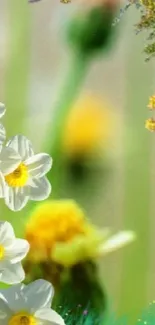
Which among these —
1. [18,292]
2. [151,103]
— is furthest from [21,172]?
[151,103]

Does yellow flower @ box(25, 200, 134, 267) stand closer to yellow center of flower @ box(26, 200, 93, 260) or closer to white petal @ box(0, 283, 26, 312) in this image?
yellow center of flower @ box(26, 200, 93, 260)

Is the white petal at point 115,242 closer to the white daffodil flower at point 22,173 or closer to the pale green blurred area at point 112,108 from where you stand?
the pale green blurred area at point 112,108

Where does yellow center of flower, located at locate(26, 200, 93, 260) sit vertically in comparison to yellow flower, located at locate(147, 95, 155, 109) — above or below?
below

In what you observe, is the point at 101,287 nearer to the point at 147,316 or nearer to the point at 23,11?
the point at 147,316

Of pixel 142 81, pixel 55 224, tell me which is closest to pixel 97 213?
pixel 55 224

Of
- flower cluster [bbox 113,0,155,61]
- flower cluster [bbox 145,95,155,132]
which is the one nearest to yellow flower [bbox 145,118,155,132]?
flower cluster [bbox 145,95,155,132]

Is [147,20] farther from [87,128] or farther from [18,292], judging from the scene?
[18,292]
